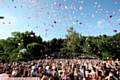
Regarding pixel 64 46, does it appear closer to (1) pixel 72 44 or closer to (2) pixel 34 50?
(1) pixel 72 44

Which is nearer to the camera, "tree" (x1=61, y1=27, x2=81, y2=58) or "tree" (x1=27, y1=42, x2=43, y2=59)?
"tree" (x1=27, y1=42, x2=43, y2=59)

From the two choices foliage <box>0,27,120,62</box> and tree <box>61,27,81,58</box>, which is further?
tree <box>61,27,81,58</box>

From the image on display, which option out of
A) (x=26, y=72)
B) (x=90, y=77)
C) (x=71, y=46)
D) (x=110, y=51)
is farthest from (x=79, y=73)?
(x=71, y=46)

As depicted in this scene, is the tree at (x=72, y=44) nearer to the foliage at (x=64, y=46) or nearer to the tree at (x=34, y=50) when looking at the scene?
the foliage at (x=64, y=46)

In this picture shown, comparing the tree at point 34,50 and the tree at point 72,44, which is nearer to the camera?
the tree at point 34,50

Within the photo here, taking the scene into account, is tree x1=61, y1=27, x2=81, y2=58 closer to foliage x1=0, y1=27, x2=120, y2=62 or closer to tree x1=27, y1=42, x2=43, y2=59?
foliage x1=0, y1=27, x2=120, y2=62

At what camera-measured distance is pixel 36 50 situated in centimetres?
9275

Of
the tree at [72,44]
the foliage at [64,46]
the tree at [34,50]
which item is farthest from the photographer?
the tree at [72,44]

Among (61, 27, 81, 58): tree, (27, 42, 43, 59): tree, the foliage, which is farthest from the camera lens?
(61, 27, 81, 58): tree

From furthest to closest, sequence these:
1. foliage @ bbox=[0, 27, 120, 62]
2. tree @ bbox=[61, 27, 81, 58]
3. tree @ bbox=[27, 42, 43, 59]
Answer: tree @ bbox=[61, 27, 81, 58], tree @ bbox=[27, 42, 43, 59], foliage @ bbox=[0, 27, 120, 62]

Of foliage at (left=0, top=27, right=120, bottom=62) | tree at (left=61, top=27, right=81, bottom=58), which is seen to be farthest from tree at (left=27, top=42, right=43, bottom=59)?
tree at (left=61, top=27, right=81, bottom=58)

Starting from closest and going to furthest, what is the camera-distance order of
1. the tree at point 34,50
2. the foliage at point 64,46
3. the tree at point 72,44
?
the foliage at point 64,46 < the tree at point 34,50 < the tree at point 72,44

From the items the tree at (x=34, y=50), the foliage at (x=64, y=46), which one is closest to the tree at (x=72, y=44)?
the foliage at (x=64, y=46)

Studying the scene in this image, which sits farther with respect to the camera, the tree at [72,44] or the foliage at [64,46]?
the tree at [72,44]
